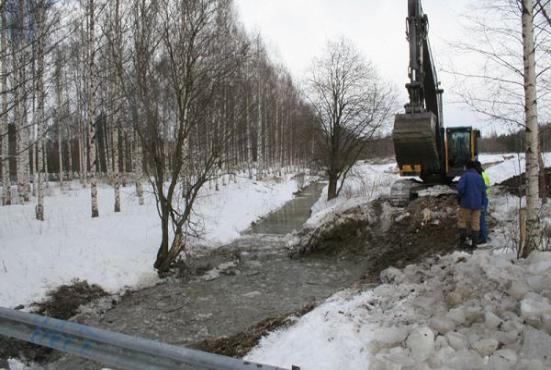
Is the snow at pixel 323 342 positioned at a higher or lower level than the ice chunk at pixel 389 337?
lower

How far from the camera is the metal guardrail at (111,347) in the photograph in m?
2.91

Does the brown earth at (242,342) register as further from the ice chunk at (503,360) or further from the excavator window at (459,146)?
the excavator window at (459,146)

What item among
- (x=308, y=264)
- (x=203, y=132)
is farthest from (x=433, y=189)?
(x=203, y=132)

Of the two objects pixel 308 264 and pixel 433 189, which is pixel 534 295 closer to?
pixel 308 264

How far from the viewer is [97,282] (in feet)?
29.9

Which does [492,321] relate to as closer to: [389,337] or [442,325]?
[442,325]

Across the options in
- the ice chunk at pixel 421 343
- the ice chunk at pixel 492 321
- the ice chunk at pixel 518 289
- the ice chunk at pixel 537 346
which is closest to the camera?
the ice chunk at pixel 537 346

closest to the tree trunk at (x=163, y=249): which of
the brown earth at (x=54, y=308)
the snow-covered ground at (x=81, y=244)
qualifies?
the snow-covered ground at (x=81, y=244)

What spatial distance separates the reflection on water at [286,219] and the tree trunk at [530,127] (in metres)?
10.6

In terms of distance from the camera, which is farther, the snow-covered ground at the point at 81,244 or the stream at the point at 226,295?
the snow-covered ground at the point at 81,244

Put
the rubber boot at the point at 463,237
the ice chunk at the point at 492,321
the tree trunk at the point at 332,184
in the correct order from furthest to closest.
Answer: the tree trunk at the point at 332,184
the rubber boot at the point at 463,237
the ice chunk at the point at 492,321

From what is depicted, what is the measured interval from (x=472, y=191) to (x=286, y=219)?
467 inches

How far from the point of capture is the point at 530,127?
6.43m

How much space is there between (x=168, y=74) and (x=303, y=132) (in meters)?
15.0
